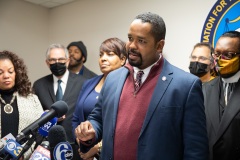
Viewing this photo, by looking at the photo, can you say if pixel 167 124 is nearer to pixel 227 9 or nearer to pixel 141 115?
pixel 141 115

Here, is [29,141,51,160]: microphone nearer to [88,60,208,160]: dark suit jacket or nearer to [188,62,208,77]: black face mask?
[88,60,208,160]: dark suit jacket

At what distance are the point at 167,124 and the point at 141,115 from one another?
0.14 meters

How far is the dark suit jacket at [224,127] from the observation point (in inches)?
62.0

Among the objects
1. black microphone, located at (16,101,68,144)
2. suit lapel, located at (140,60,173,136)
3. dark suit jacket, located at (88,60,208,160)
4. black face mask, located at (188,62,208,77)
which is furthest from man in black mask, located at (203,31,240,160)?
black microphone, located at (16,101,68,144)

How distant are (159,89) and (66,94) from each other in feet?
5.39

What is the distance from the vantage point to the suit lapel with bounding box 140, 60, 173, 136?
1.43 m

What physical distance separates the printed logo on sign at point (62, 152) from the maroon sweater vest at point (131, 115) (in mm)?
269

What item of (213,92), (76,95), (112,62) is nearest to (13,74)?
(76,95)

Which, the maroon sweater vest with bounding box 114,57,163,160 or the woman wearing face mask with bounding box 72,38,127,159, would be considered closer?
the maroon sweater vest with bounding box 114,57,163,160

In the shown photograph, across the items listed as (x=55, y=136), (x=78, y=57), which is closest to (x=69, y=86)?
(x=78, y=57)

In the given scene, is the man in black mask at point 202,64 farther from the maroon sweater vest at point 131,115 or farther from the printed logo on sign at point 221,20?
the maroon sweater vest at point 131,115

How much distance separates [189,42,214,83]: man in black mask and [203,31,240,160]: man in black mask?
Result: 0.78 m

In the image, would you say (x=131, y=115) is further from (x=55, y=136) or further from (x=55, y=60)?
(x=55, y=60)

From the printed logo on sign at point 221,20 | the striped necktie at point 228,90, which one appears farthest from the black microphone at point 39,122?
the printed logo on sign at point 221,20
